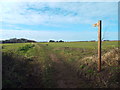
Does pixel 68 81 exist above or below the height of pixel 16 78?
below

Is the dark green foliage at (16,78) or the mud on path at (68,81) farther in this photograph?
the mud on path at (68,81)

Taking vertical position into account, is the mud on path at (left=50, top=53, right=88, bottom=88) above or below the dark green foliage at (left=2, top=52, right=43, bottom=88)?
below

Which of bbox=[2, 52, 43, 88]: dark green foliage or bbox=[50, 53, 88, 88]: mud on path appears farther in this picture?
bbox=[50, 53, 88, 88]: mud on path

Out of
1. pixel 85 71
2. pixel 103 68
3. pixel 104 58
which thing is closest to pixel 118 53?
pixel 104 58

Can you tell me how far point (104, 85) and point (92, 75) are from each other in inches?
54.4

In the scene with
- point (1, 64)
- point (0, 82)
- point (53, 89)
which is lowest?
point (53, 89)

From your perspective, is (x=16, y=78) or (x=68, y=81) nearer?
(x=16, y=78)

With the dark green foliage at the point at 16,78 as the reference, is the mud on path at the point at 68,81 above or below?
below

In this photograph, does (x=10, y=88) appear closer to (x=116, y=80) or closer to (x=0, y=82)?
(x=0, y=82)

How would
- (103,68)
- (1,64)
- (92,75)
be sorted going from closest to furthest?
(1,64)
(92,75)
(103,68)

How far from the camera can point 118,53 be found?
10.8 metres

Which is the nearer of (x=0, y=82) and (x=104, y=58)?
(x=0, y=82)

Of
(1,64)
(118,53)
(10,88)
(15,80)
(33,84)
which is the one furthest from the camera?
(118,53)

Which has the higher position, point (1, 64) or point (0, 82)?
point (1, 64)
